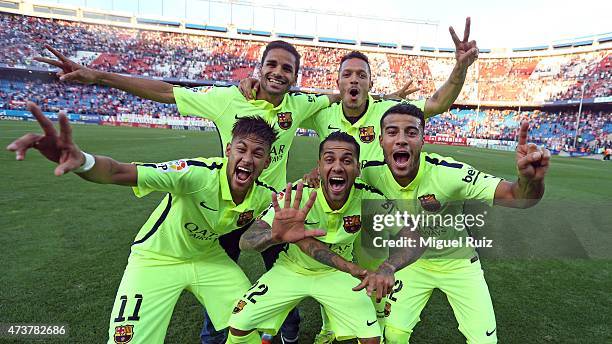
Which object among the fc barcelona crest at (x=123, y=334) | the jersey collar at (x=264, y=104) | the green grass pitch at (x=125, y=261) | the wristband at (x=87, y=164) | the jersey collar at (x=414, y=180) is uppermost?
the jersey collar at (x=264, y=104)

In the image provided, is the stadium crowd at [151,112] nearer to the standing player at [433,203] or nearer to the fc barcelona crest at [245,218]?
the standing player at [433,203]

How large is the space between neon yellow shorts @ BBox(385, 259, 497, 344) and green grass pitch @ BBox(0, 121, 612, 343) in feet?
1.72

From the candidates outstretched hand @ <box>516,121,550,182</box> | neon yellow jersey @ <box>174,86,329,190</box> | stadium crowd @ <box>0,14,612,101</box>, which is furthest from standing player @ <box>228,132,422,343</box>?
stadium crowd @ <box>0,14,612,101</box>

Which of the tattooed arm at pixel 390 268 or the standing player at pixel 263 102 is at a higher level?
the standing player at pixel 263 102

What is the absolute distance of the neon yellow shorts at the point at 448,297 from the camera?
3260mm

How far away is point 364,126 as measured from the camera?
164 inches

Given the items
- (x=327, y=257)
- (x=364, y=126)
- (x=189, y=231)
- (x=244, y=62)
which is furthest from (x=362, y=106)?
(x=244, y=62)

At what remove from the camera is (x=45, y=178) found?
9711 millimetres

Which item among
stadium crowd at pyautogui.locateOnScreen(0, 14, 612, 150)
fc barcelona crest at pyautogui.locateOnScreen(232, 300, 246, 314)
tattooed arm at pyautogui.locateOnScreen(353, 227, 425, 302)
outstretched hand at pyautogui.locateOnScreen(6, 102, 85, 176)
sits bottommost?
fc barcelona crest at pyautogui.locateOnScreen(232, 300, 246, 314)

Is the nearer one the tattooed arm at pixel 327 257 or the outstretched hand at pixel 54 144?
the outstretched hand at pixel 54 144

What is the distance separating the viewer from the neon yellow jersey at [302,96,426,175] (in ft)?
13.6

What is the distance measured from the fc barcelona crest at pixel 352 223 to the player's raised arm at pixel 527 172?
1227 mm

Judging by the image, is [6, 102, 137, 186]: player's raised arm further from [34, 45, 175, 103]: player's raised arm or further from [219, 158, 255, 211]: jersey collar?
[34, 45, 175, 103]: player's raised arm

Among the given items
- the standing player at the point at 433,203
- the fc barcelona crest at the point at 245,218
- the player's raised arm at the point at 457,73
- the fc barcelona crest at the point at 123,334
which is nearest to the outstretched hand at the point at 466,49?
the player's raised arm at the point at 457,73
